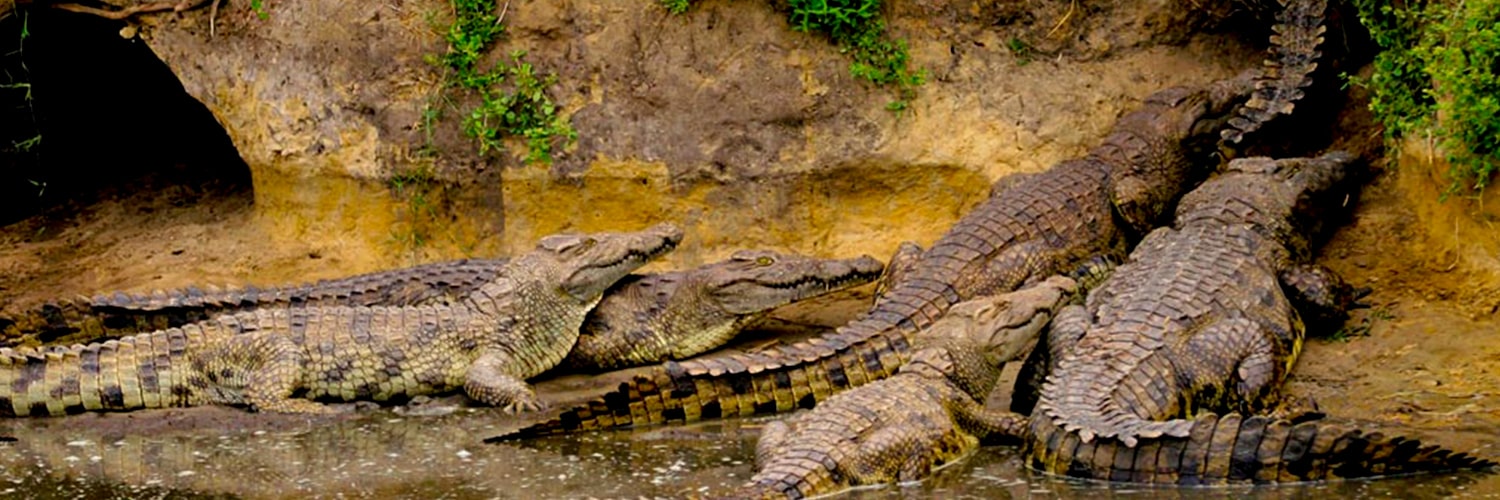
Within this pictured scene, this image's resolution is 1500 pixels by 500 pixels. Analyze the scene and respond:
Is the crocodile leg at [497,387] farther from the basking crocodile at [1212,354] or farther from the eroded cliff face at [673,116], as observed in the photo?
the basking crocodile at [1212,354]

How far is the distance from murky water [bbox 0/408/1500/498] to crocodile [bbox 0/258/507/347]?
1105 millimetres

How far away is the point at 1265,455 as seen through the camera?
286 inches

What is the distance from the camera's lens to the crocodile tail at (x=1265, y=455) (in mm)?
7227

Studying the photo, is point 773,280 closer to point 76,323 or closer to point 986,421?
point 986,421

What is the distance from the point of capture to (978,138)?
10.5 m

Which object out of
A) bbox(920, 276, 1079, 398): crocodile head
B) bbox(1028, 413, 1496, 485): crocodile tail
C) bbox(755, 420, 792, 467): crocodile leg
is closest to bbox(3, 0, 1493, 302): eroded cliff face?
bbox(920, 276, 1079, 398): crocodile head

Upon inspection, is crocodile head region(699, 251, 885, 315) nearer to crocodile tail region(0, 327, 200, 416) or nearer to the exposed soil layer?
the exposed soil layer

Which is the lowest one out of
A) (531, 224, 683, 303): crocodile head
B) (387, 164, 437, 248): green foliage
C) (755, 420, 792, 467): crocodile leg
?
(755, 420, 792, 467): crocodile leg

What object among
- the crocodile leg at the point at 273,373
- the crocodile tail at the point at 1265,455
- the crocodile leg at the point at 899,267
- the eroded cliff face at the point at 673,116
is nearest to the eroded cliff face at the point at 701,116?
the eroded cliff face at the point at 673,116

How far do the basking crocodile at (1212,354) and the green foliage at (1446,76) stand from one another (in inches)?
23.8

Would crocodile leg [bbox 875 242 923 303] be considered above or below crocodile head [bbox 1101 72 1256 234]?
below

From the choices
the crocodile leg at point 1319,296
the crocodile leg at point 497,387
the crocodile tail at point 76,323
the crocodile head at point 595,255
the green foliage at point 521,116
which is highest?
the green foliage at point 521,116

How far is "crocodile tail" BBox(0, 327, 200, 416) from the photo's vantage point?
9211 mm

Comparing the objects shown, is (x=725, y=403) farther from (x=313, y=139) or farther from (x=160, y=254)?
(x=160, y=254)
